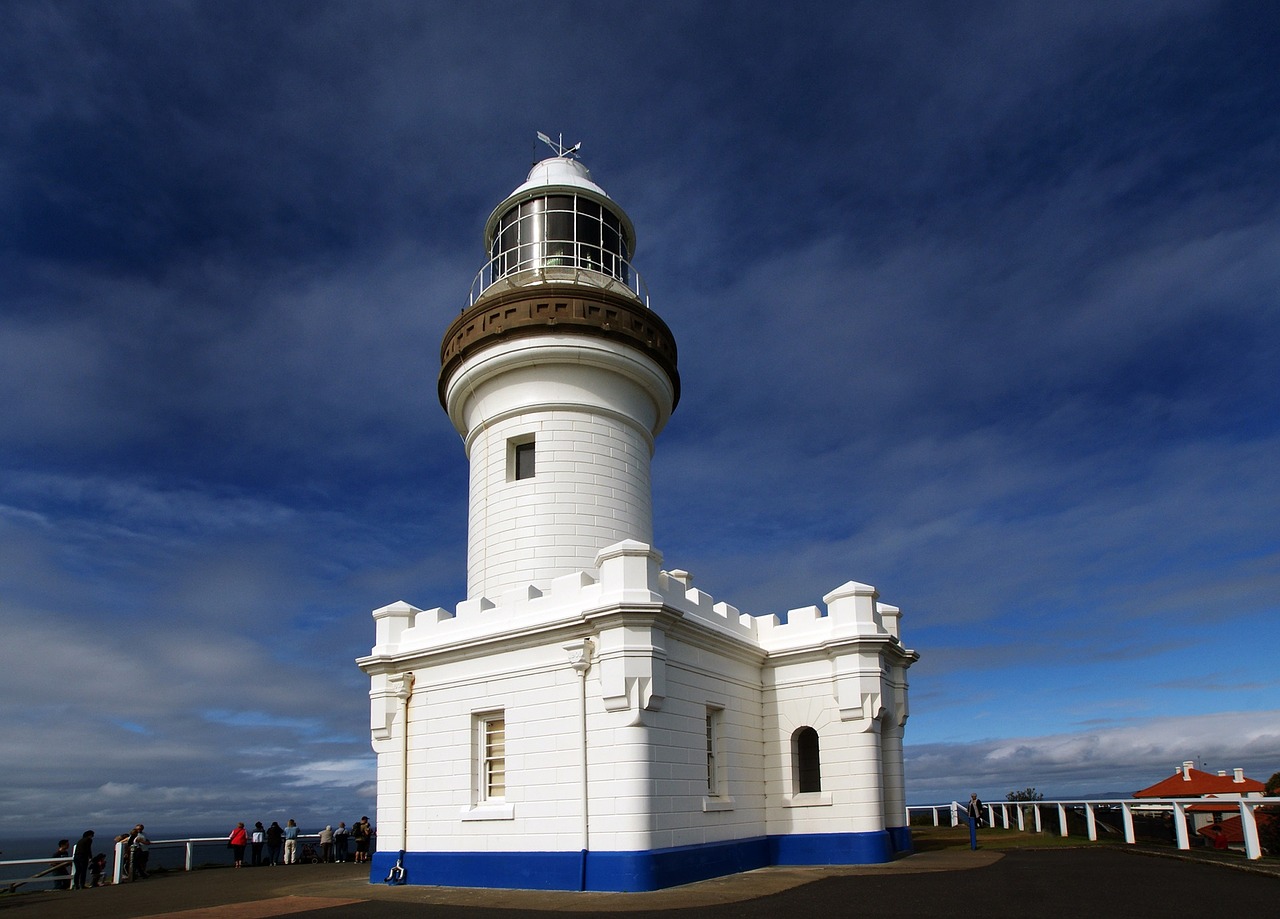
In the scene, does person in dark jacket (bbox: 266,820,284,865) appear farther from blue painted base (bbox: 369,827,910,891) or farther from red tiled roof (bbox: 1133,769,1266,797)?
red tiled roof (bbox: 1133,769,1266,797)

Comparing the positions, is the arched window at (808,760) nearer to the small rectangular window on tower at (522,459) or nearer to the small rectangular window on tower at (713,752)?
the small rectangular window on tower at (713,752)

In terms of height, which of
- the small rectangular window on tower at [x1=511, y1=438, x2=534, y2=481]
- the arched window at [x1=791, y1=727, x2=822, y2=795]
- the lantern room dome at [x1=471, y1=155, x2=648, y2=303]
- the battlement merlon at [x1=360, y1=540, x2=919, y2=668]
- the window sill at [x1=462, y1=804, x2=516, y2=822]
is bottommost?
the window sill at [x1=462, y1=804, x2=516, y2=822]

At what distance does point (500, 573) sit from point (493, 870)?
5.23m

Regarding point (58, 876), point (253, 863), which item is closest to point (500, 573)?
point (58, 876)

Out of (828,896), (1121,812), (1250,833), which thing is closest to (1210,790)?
(1121,812)

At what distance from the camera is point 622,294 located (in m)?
18.4

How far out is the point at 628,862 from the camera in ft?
40.3

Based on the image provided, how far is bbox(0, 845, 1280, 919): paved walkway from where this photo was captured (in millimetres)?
9953

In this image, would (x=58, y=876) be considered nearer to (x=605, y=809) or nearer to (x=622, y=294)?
(x=605, y=809)

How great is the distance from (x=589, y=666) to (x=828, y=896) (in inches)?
175

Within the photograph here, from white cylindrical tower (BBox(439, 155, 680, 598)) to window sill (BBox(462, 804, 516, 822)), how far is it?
4042mm

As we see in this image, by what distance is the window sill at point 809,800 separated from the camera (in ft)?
52.0

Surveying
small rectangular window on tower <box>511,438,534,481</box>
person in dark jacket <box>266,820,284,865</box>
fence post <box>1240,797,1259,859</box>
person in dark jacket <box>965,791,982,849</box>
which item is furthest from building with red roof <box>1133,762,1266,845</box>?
person in dark jacket <box>266,820,284,865</box>

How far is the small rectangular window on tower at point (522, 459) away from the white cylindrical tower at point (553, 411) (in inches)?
1.0
